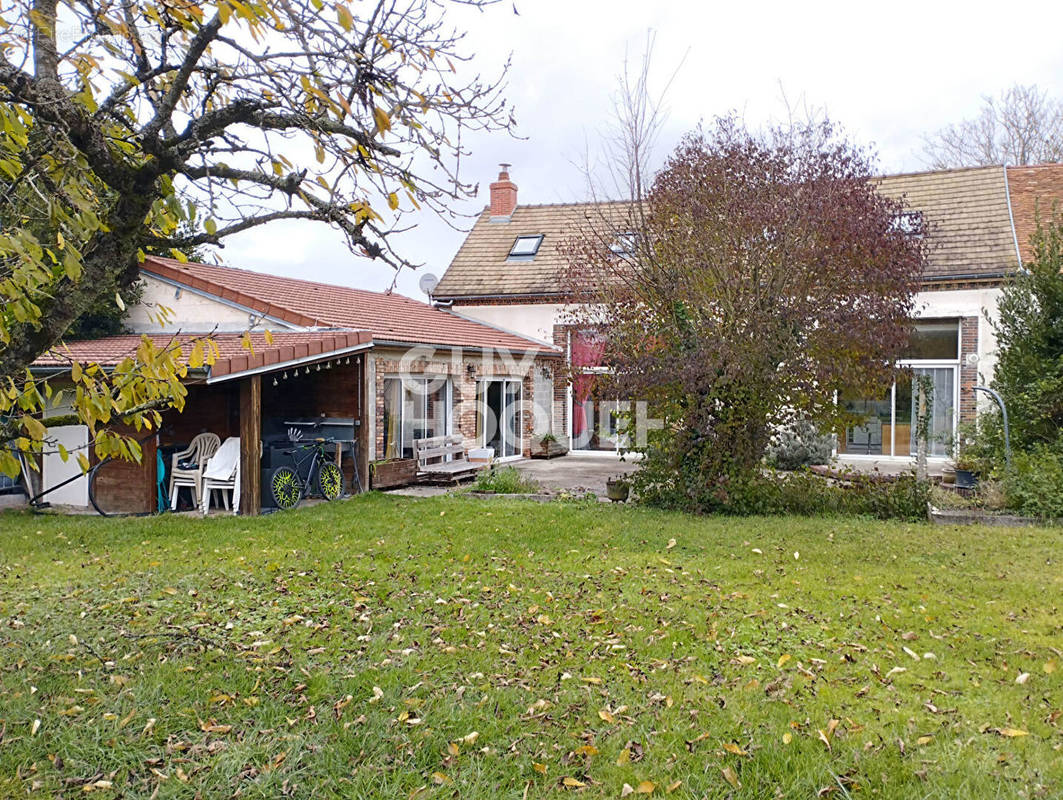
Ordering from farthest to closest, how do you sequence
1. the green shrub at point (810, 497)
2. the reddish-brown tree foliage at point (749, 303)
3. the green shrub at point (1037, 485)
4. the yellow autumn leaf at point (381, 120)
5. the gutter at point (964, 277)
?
the gutter at point (964, 277) < the green shrub at point (810, 497) < the reddish-brown tree foliage at point (749, 303) < the green shrub at point (1037, 485) < the yellow autumn leaf at point (381, 120)

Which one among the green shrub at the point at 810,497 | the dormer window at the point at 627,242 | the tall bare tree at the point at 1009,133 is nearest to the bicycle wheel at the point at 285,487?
the green shrub at the point at 810,497

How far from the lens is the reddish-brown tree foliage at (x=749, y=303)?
10250 mm

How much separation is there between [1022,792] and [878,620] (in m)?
2.37

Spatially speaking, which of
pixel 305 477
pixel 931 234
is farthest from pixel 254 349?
pixel 931 234

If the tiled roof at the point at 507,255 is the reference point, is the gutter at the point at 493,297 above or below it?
below

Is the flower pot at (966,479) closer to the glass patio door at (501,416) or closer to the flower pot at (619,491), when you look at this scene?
the flower pot at (619,491)

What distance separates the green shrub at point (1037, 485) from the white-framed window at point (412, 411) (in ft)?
31.7

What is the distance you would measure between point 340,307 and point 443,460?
12.2 ft

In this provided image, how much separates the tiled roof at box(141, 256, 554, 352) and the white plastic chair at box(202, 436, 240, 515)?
2.68m

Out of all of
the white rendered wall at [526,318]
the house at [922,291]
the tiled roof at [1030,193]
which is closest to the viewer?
the house at [922,291]

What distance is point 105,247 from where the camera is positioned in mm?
3219

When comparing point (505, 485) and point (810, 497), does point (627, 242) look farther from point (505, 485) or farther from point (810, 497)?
point (810, 497)

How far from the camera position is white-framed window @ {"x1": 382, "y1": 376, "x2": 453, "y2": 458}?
565 inches

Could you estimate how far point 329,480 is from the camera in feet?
40.9
